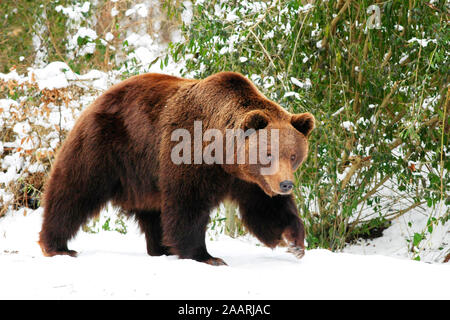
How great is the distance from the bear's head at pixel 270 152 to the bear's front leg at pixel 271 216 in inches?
12.3

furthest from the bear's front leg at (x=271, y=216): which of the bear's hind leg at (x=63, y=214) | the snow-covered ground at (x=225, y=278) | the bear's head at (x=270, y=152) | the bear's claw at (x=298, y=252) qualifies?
the bear's hind leg at (x=63, y=214)

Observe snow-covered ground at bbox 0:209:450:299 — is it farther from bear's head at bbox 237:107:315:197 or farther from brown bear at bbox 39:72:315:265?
bear's head at bbox 237:107:315:197

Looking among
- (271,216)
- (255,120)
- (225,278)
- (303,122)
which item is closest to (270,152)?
(255,120)

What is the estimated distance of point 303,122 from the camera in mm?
4410

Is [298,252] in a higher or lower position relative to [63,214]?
lower

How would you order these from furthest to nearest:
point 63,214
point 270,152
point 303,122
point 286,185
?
point 63,214 < point 303,122 < point 270,152 < point 286,185

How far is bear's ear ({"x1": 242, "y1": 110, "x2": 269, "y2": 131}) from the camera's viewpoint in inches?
165

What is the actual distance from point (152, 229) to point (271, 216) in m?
1.24

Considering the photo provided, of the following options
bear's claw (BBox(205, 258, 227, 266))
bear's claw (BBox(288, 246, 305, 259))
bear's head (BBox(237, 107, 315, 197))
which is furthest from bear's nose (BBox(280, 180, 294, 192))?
bear's claw (BBox(205, 258, 227, 266))

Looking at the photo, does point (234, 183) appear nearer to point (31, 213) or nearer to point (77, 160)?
point (77, 160)

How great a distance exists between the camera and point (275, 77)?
6.17 meters

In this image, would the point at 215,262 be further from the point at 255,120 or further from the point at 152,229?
the point at 255,120

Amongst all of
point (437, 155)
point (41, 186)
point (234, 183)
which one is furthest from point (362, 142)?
point (41, 186)

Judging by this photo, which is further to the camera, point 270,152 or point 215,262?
point 215,262
